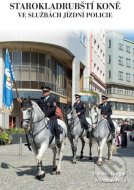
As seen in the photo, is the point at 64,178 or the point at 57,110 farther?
the point at 57,110

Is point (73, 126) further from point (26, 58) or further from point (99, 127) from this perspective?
point (26, 58)

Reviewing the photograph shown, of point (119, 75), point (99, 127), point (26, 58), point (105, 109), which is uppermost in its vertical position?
point (119, 75)

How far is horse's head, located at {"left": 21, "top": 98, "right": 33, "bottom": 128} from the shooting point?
11.8m

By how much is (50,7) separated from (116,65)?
269 feet

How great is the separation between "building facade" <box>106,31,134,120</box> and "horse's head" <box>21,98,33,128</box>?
86840mm

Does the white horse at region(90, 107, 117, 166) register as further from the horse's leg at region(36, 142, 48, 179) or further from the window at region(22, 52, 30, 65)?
the window at region(22, 52, 30, 65)

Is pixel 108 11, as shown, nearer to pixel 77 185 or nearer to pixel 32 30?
pixel 77 185

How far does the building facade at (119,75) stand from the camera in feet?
330

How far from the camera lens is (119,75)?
10350cm

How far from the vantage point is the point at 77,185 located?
1128 centimetres

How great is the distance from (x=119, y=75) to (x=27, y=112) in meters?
92.9

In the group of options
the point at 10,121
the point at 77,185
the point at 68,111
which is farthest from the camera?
the point at 10,121

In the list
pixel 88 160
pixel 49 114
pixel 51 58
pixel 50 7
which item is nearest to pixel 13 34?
pixel 51 58

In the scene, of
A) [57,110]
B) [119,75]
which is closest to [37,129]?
[57,110]
